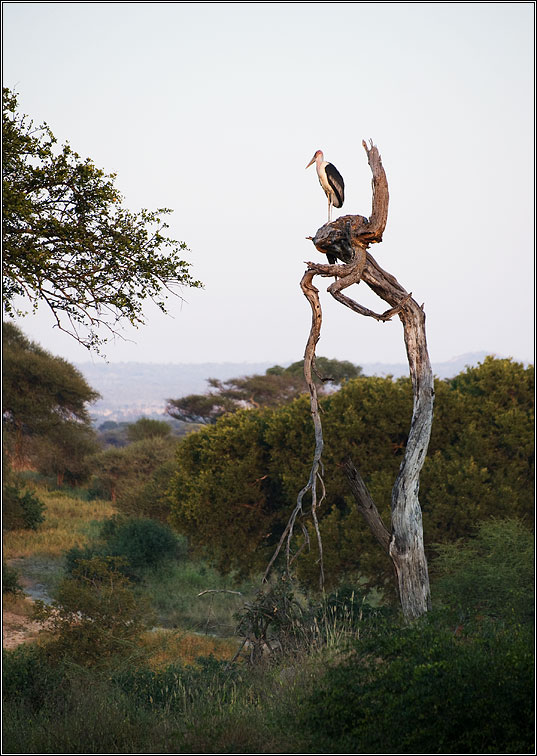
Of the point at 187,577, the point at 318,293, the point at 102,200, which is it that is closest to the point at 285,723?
the point at 318,293

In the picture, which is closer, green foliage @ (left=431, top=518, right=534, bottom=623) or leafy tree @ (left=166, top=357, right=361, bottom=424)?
green foliage @ (left=431, top=518, right=534, bottom=623)

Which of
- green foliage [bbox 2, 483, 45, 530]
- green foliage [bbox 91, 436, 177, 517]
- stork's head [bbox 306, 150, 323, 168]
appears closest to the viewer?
stork's head [bbox 306, 150, 323, 168]

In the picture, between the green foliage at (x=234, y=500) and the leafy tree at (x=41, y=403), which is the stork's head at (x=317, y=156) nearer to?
the green foliage at (x=234, y=500)

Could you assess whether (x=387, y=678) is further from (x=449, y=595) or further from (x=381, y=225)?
(x=449, y=595)

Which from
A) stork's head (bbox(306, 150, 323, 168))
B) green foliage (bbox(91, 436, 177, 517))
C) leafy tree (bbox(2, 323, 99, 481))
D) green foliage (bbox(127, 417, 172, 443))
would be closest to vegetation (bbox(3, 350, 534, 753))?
A: stork's head (bbox(306, 150, 323, 168))

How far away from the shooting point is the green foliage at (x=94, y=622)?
33.4 feet

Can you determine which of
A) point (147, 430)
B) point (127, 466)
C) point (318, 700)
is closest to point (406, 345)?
point (318, 700)

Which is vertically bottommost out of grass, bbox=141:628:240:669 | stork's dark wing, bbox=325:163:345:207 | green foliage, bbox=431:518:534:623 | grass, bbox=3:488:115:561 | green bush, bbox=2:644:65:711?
grass, bbox=141:628:240:669

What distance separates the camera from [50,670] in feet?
29.6

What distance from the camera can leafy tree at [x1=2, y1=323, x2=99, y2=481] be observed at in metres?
25.8

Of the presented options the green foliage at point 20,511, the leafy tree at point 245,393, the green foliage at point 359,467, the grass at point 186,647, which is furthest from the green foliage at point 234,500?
the leafy tree at point 245,393

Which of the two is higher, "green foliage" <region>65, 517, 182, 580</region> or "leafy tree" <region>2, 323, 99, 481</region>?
"leafy tree" <region>2, 323, 99, 481</region>

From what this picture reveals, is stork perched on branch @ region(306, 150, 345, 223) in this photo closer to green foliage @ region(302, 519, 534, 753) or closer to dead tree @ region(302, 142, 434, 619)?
dead tree @ region(302, 142, 434, 619)

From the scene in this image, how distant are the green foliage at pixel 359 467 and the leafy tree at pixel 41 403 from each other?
42.6 ft
